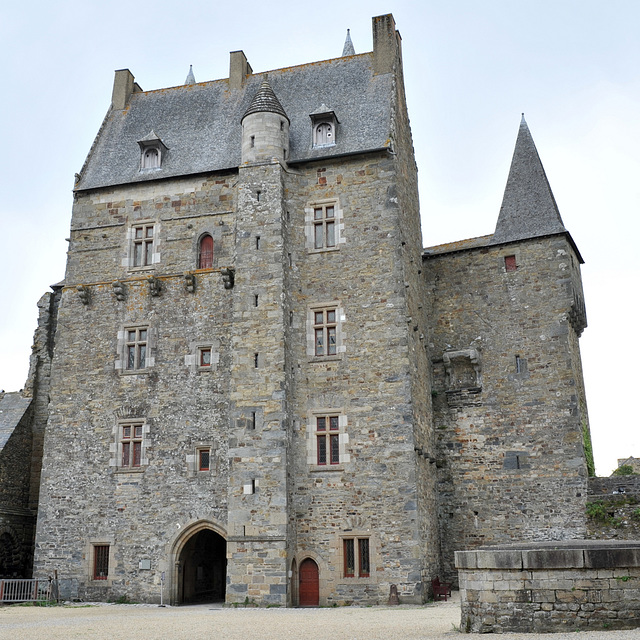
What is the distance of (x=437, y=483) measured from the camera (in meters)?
23.6

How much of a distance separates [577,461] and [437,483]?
4.15 metres

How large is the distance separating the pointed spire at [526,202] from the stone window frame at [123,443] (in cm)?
1235

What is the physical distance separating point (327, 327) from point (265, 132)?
6378 mm

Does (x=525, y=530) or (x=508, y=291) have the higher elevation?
(x=508, y=291)

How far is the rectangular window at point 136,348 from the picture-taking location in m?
23.5

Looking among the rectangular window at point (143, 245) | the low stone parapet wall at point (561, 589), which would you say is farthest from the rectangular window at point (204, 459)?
the low stone parapet wall at point (561, 589)

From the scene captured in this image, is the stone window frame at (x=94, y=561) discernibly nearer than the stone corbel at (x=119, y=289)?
Yes

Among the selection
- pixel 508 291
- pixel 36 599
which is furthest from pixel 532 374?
pixel 36 599

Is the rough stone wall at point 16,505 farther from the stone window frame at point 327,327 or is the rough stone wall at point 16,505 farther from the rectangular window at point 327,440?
the stone window frame at point 327,327

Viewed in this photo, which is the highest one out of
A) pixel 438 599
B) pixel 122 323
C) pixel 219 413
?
pixel 122 323

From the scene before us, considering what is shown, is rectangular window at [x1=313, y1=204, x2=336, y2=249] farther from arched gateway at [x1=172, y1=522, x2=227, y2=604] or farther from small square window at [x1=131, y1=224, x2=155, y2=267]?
arched gateway at [x1=172, y1=522, x2=227, y2=604]

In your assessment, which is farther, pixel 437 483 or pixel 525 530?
pixel 437 483

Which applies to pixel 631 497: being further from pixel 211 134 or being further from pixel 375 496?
pixel 211 134

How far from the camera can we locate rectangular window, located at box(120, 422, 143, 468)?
22672 millimetres
